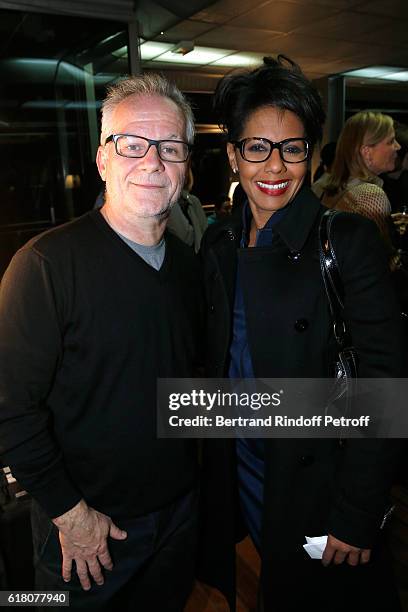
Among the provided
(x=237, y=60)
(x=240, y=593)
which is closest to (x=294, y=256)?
(x=240, y=593)

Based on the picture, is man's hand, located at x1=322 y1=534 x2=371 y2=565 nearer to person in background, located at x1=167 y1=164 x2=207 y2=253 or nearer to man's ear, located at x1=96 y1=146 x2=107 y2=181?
man's ear, located at x1=96 y1=146 x2=107 y2=181

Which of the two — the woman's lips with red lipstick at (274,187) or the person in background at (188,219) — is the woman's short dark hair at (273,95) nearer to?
the woman's lips with red lipstick at (274,187)

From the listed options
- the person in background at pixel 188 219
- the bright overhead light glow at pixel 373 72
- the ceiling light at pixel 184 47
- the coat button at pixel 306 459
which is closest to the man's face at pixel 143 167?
the coat button at pixel 306 459

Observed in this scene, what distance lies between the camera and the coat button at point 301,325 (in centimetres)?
130

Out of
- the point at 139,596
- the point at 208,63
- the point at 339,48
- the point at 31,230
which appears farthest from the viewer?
the point at 208,63

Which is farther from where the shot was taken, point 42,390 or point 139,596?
point 139,596

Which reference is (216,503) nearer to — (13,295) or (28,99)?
(13,295)

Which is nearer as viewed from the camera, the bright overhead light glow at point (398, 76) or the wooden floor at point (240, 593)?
the wooden floor at point (240, 593)

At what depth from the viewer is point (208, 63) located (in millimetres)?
7719

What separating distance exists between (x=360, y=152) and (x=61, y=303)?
7.06 ft

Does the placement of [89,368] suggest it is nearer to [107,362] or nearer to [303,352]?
[107,362]

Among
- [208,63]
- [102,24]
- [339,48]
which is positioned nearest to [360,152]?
[102,24]

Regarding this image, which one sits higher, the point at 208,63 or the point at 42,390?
the point at 208,63

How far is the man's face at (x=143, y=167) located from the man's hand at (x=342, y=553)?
104 centimetres
